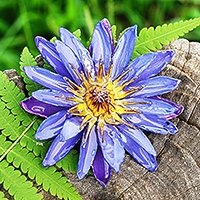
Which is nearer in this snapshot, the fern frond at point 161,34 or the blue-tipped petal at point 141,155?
the blue-tipped petal at point 141,155

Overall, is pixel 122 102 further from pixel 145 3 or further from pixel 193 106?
pixel 145 3

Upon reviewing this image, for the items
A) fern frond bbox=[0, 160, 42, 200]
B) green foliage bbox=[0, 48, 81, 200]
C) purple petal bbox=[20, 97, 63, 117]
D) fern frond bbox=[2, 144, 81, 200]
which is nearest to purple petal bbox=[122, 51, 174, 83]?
purple petal bbox=[20, 97, 63, 117]

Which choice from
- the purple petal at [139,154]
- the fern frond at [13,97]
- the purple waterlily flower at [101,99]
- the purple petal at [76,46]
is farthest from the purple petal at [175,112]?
the fern frond at [13,97]

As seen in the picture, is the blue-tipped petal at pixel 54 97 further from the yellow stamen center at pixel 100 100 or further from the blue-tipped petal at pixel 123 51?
the blue-tipped petal at pixel 123 51

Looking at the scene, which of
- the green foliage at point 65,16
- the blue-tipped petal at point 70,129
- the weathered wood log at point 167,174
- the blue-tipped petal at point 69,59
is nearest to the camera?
the blue-tipped petal at point 70,129

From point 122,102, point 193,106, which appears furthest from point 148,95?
point 193,106

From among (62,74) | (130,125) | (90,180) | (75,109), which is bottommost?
(90,180)

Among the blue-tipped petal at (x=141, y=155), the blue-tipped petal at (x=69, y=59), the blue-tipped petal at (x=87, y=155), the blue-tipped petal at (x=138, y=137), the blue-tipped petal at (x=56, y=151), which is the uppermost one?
the blue-tipped petal at (x=69, y=59)
